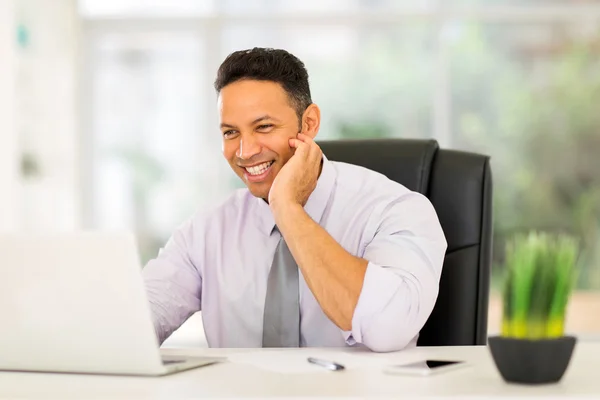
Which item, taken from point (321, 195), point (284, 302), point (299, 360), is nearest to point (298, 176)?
point (321, 195)

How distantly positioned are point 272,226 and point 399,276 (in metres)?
0.44

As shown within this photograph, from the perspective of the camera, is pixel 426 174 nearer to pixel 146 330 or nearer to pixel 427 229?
pixel 427 229

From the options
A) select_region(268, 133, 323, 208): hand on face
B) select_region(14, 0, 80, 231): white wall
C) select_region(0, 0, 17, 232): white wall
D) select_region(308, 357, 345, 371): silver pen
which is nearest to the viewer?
select_region(308, 357, 345, 371): silver pen

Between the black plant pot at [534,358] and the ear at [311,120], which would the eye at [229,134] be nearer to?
the ear at [311,120]

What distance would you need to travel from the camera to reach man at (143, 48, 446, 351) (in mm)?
1774

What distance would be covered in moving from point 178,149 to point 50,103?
32.3 inches

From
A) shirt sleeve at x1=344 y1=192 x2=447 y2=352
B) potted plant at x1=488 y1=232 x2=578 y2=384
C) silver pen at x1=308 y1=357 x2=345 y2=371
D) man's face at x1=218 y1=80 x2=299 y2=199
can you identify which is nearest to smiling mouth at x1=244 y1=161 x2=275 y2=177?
man's face at x1=218 y1=80 x2=299 y2=199

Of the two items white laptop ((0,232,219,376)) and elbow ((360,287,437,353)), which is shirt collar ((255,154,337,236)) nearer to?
elbow ((360,287,437,353))

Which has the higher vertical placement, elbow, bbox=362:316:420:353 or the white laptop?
the white laptop

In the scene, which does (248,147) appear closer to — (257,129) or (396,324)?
(257,129)

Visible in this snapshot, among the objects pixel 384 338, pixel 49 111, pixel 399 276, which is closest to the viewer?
pixel 384 338

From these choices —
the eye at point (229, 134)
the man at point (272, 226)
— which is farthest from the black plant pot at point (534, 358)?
the eye at point (229, 134)

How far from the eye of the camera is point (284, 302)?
183cm

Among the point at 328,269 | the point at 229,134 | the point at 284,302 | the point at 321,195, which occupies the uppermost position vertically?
the point at 229,134
